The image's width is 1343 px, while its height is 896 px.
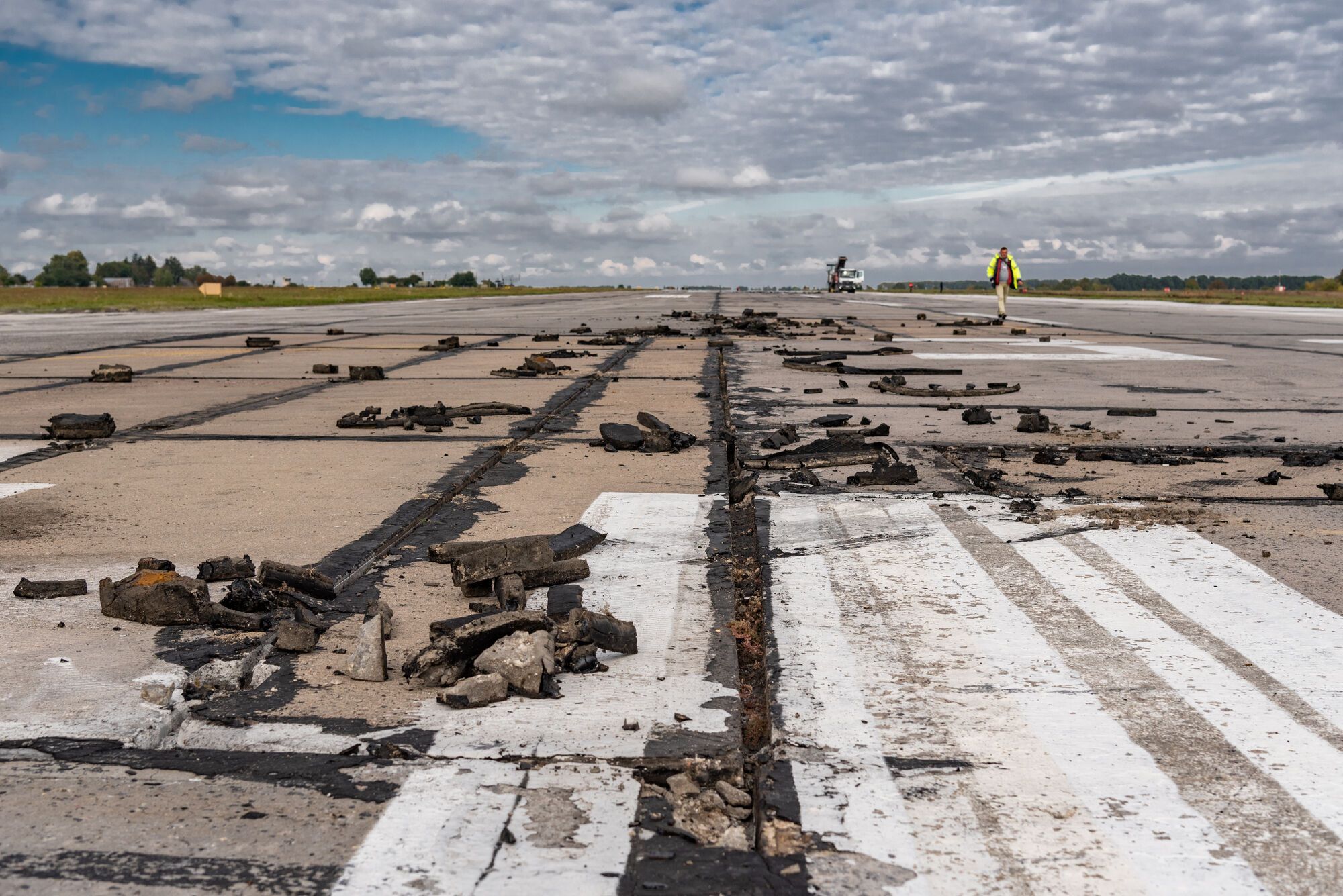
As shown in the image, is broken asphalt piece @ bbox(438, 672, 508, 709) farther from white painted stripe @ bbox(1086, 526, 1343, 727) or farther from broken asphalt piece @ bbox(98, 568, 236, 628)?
white painted stripe @ bbox(1086, 526, 1343, 727)

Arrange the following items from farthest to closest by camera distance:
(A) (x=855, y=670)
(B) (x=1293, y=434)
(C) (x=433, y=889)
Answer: (B) (x=1293, y=434) < (A) (x=855, y=670) < (C) (x=433, y=889)

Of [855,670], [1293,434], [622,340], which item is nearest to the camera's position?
[855,670]

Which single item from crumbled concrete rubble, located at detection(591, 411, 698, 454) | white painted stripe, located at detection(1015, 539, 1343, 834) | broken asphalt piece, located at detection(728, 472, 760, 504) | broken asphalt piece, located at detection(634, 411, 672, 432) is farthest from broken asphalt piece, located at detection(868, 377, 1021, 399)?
white painted stripe, located at detection(1015, 539, 1343, 834)

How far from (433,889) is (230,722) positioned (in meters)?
1.15

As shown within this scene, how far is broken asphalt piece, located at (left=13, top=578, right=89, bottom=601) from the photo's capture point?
14.7 feet

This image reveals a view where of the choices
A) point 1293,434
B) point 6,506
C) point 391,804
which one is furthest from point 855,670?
point 1293,434

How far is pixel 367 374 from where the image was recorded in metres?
13.8

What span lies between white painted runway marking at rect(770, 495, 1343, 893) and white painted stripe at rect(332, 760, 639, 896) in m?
0.49

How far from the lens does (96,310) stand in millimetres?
42969

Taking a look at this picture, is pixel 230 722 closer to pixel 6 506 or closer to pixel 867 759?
pixel 867 759

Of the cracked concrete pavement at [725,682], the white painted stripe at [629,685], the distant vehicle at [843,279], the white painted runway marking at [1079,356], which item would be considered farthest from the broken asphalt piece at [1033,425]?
the distant vehicle at [843,279]

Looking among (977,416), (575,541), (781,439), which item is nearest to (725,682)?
(575,541)

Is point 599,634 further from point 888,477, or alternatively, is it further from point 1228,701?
point 888,477

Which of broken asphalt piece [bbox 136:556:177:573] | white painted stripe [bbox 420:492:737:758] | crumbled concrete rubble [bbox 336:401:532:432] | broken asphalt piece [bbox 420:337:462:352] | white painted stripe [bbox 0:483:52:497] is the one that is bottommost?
white painted stripe [bbox 420:492:737:758]
